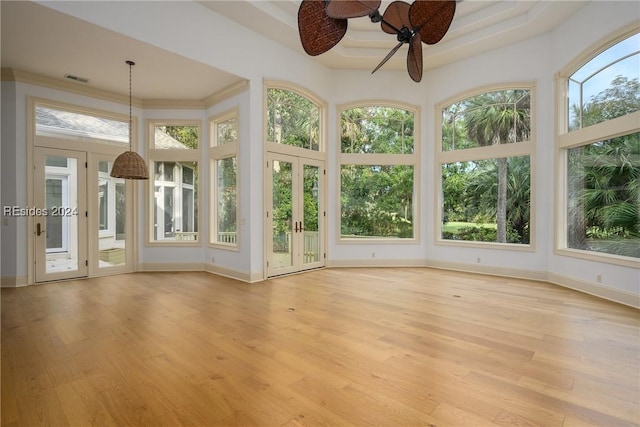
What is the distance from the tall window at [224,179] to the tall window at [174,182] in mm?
462

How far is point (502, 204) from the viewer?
653 cm

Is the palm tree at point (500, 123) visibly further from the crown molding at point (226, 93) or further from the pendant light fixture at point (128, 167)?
the pendant light fixture at point (128, 167)

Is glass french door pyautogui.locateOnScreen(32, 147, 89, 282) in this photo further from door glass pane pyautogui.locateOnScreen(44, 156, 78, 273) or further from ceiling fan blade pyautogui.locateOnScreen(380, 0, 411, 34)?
ceiling fan blade pyautogui.locateOnScreen(380, 0, 411, 34)

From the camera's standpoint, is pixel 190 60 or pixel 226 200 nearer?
pixel 190 60

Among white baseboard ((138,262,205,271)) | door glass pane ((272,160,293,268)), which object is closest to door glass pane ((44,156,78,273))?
white baseboard ((138,262,205,271))

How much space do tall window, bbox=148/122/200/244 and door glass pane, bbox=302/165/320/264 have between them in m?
2.33

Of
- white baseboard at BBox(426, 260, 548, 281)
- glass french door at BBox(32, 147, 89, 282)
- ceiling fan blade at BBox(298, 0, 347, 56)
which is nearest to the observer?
ceiling fan blade at BBox(298, 0, 347, 56)

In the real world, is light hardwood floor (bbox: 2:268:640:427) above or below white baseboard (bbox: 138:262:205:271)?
below

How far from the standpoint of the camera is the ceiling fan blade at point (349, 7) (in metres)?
2.00

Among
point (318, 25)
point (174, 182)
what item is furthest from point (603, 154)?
point (174, 182)

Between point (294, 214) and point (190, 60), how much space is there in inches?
126

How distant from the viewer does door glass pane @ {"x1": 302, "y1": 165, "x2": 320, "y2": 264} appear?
686cm

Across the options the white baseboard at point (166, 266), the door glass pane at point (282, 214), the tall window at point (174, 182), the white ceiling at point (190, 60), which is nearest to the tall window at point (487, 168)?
the white ceiling at point (190, 60)

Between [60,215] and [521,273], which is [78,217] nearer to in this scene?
[60,215]
